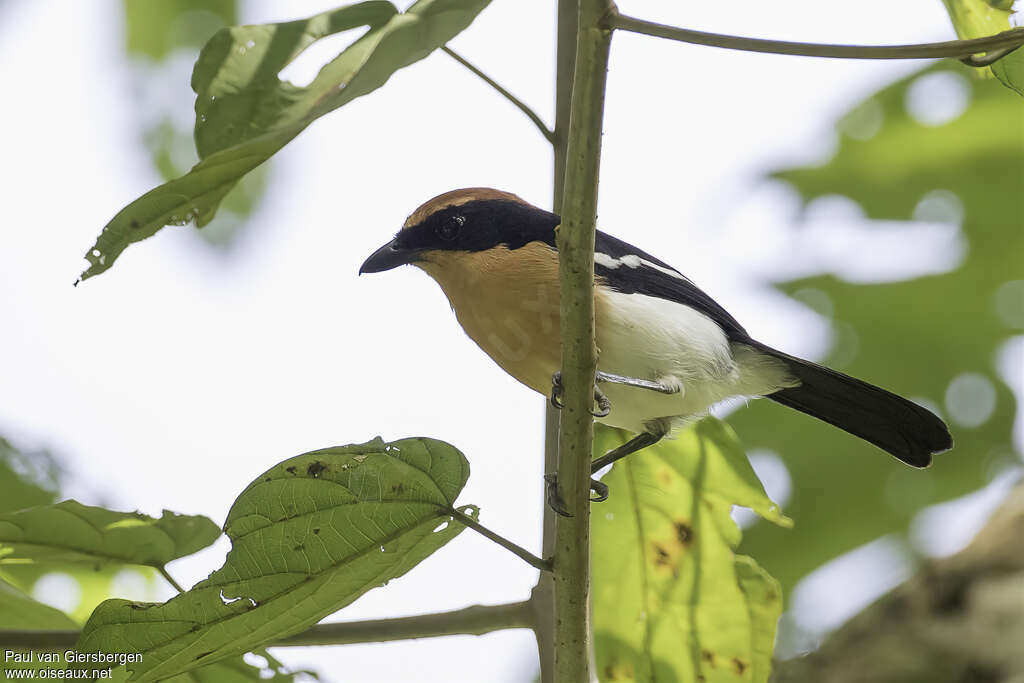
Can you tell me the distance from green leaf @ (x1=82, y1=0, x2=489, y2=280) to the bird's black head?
5.13 feet

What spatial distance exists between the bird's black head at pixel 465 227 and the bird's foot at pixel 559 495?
0.80 m

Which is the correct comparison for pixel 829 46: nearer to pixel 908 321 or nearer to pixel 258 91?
pixel 258 91

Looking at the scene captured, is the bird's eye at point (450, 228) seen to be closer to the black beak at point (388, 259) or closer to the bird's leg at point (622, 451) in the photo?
the black beak at point (388, 259)

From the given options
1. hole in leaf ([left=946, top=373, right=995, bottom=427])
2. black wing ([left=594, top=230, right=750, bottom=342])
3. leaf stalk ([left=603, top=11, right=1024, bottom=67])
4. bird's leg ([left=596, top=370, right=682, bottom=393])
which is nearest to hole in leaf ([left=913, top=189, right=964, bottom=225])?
hole in leaf ([left=946, top=373, right=995, bottom=427])

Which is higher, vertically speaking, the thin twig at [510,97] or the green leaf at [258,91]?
the thin twig at [510,97]

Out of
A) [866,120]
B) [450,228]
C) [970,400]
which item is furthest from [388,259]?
[970,400]

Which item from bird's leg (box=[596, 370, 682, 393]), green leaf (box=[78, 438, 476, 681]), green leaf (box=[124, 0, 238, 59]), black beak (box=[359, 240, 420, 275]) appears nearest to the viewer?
green leaf (box=[78, 438, 476, 681])

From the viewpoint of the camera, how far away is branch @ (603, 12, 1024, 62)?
1.58 meters

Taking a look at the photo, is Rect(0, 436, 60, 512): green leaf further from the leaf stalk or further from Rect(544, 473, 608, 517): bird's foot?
the leaf stalk

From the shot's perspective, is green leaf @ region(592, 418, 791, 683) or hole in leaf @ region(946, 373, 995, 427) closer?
green leaf @ region(592, 418, 791, 683)

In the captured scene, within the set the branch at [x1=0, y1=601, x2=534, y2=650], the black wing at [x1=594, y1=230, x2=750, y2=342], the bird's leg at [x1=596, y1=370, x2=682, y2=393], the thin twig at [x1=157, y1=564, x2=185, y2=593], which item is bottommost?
the branch at [x1=0, y1=601, x2=534, y2=650]

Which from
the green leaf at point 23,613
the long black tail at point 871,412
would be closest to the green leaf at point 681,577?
the long black tail at point 871,412

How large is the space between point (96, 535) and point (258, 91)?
1.40m

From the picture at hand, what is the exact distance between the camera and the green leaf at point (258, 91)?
148 centimetres
